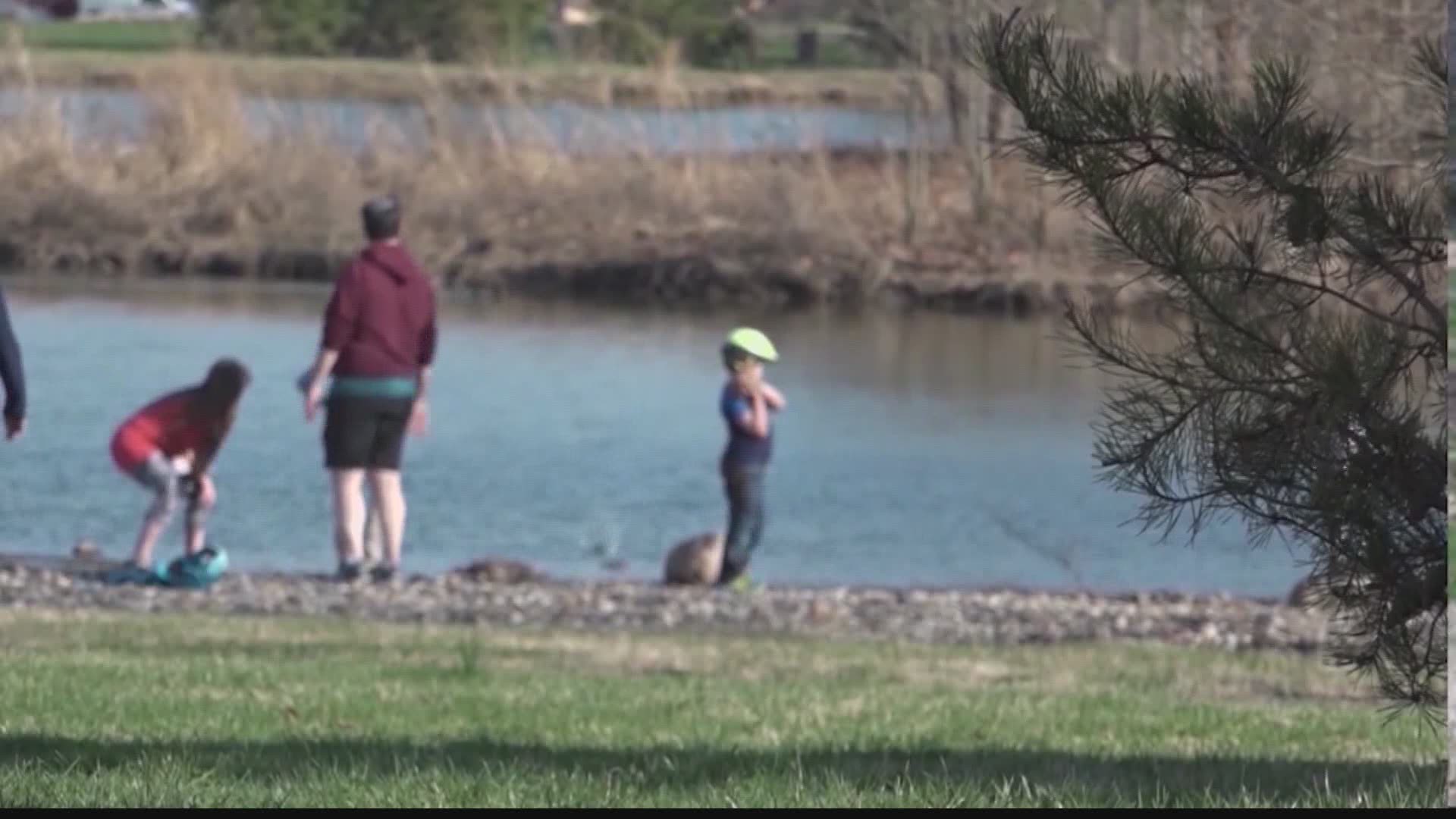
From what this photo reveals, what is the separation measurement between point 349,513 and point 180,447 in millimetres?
1049

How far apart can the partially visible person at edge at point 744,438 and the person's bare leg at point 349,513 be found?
6.47 feet

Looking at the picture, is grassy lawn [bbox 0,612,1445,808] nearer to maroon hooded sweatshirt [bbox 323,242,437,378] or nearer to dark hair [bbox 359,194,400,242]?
maroon hooded sweatshirt [bbox 323,242,437,378]

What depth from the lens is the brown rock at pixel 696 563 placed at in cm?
1500

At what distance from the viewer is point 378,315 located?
527 inches

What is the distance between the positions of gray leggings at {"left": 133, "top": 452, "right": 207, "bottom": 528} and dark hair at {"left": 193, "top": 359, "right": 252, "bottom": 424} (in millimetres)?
357

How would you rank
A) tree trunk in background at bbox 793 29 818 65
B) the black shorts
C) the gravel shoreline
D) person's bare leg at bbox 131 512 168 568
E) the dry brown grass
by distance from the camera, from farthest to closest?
tree trunk in background at bbox 793 29 818 65 → the dry brown grass → person's bare leg at bbox 131 512 168 568 → the black shorts → the gravel shoreline

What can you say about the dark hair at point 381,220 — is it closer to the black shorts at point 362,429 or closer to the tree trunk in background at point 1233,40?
the black shorts at point 362,429

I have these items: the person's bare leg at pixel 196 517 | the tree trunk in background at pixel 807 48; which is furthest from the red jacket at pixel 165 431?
the tree trunk in background at pixel 807 48

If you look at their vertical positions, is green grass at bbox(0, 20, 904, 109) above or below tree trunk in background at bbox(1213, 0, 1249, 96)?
below

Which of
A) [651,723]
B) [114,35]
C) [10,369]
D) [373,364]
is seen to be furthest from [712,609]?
[114,35]

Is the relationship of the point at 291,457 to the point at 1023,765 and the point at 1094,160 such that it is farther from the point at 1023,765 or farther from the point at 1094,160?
the point at 1094,160

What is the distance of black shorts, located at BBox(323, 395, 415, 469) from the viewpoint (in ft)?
44.3

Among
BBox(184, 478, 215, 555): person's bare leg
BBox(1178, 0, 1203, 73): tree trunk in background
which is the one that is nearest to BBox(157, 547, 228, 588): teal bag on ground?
BBox(184, 478, 215, 555): person's bare leg
